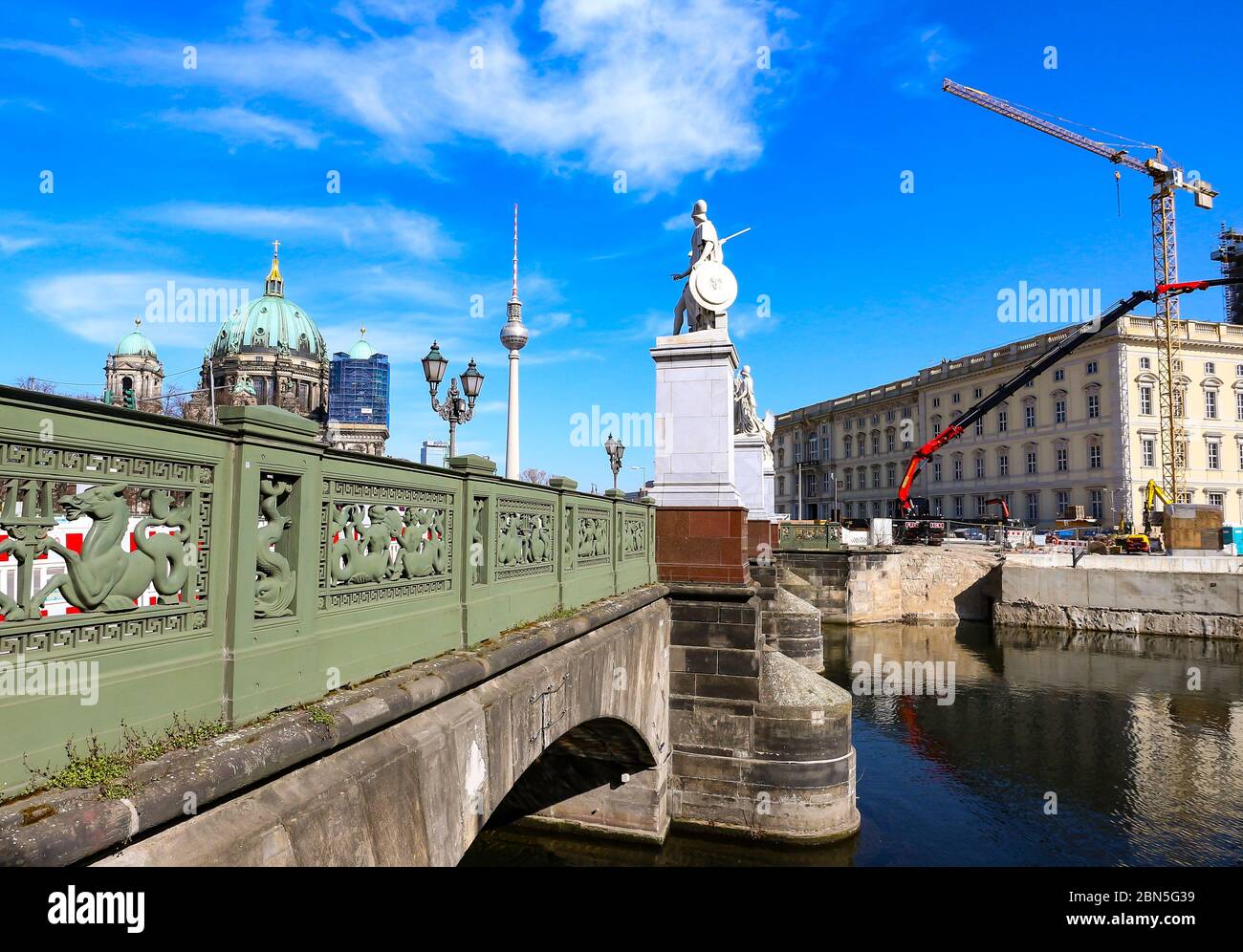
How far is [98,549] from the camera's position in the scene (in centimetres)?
221

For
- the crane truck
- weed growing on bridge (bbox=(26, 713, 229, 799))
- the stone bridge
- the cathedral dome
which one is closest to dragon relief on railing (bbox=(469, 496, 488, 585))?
the stone bridge

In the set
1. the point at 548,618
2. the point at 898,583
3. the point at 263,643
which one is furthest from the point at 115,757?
the point at 898,583

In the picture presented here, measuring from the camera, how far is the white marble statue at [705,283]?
35.9ft

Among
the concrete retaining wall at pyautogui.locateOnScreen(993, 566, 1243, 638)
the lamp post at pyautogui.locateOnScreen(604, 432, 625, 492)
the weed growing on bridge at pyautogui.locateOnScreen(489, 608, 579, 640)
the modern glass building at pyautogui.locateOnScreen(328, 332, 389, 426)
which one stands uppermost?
the modern glass building at pyautogui.locateOnScreen(328, 332, 389, 426)

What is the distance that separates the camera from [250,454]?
2.72m

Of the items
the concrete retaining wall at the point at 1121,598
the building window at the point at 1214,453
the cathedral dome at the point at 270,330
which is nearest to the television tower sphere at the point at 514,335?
the concrete retaining wall at the point at 1121,598

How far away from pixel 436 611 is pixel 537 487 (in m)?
1.77

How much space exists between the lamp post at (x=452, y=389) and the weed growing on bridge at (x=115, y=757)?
9.01 metres

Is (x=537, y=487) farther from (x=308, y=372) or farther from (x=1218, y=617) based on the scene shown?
(x=308, y=372)

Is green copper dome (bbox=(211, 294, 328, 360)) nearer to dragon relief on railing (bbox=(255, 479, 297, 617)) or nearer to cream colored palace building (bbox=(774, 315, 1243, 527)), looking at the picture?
cream colored palace building (bbox=(774, 315, 1243, 527))

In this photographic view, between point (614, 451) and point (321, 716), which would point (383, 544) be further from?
point (614, 451)

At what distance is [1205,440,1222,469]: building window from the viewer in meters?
46.7

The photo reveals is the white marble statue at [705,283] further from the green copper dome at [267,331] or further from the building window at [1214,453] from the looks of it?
the green copper dome at [267,331]

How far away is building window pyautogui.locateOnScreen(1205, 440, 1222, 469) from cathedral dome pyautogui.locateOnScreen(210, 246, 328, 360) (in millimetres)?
80598
